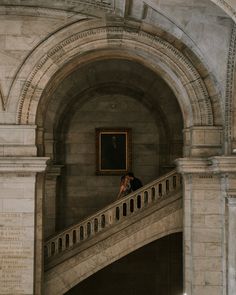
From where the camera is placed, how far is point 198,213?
919 centimetres

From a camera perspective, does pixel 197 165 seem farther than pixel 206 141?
No

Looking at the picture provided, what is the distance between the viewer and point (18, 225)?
356 inches

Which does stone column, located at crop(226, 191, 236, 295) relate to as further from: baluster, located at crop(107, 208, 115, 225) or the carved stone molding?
baluster, located at crop(107, 208, 115, 225)

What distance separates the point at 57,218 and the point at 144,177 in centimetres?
290

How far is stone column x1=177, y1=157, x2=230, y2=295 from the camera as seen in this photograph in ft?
29.7

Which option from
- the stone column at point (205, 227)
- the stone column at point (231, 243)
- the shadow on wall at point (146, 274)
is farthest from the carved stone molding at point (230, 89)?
the shadow on wall at point (146, 274)

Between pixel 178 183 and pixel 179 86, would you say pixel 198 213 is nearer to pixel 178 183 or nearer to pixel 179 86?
pixel 178 183

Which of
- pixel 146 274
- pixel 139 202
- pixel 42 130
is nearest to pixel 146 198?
pixel 139 202

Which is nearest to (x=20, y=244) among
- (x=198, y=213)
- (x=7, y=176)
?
(x=7, y=176)

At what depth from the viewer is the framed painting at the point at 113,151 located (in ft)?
44.1

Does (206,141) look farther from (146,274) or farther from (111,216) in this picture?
(146,274)

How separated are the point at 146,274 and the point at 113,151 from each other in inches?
156

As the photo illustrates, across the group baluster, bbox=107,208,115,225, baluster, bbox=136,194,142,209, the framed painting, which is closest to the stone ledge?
baluster, bbox=136,194,142,209

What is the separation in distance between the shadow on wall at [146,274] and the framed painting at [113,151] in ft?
8.58
